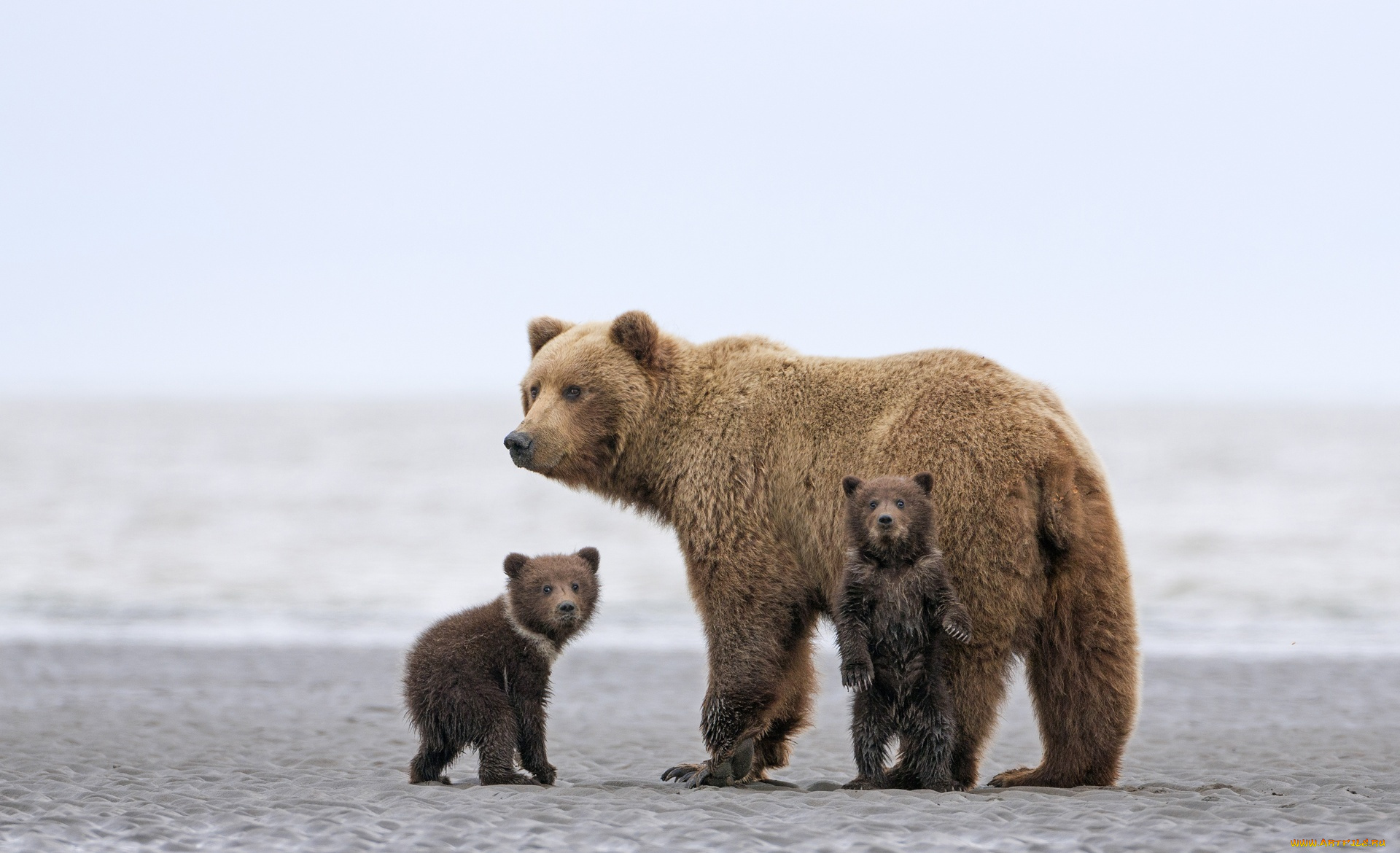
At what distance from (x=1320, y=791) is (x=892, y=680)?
229 centimetres

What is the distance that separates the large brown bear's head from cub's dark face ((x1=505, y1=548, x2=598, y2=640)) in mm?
A: 482

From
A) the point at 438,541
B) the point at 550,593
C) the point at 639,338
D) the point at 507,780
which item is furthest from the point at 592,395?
the point at 438,541

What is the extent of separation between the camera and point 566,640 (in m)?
6.67

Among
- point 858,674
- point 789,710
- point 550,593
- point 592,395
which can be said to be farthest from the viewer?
point 592,395

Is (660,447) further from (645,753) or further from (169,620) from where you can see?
(169,620)

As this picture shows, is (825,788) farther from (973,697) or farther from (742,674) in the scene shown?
(973,697)

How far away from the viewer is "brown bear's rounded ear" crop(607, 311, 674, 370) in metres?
7.07

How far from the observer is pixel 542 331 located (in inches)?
302

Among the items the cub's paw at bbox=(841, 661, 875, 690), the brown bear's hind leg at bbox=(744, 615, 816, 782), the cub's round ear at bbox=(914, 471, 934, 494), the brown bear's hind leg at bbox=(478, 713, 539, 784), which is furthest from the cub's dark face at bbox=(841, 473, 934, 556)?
the brown bear's hind leg at bbox=(478, 713, 539, 784)

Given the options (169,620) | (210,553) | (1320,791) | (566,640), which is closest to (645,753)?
(566,640)

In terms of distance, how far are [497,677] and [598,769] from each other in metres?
1.65

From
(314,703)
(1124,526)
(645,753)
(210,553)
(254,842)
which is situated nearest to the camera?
(254,842)

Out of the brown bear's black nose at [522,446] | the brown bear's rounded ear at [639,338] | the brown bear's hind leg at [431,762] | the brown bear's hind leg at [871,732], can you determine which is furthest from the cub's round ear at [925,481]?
the brown bear's hind leg at [431,762]

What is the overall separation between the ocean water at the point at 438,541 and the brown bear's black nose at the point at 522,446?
4981 millimetres
